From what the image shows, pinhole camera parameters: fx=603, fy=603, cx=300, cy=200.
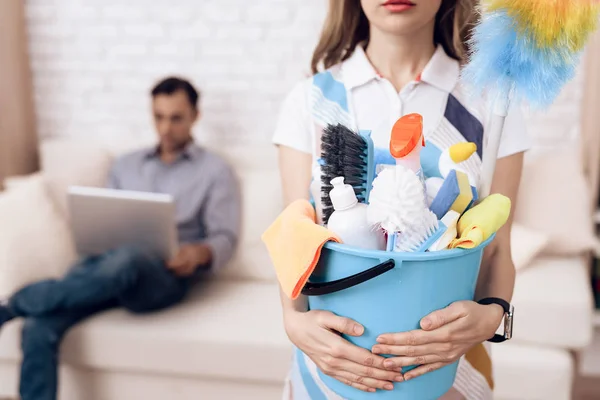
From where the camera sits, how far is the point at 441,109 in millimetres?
820

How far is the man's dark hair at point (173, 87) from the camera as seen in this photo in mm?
2186

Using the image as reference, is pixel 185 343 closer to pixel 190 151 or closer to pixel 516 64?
pixel 190 151

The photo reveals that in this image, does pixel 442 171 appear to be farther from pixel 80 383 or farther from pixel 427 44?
pixel 80 383

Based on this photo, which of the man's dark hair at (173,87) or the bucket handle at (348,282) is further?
the man's dark hair at (173,87)

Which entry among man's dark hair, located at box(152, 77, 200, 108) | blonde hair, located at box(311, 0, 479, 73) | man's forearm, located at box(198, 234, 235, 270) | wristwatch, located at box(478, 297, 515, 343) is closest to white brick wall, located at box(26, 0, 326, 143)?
man's dark hair, located at box(152, 77, 200, 108)

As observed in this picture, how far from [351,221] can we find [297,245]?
0.06m

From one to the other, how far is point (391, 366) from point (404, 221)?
0.18 m

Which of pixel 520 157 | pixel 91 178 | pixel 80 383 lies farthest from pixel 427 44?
pixel 91 178

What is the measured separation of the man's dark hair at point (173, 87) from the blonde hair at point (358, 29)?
4.39ft

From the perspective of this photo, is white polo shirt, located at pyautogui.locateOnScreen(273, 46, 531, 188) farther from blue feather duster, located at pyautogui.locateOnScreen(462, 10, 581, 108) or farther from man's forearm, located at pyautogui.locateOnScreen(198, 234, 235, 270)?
man's forearm, located at pyautogui.locateOnScreen(198, 234, 235, 270)

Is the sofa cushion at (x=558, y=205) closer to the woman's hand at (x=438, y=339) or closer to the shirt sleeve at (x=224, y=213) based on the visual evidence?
the shirt sleeve at (x=224, y=213)

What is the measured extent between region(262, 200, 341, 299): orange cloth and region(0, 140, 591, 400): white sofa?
1134 millimetres

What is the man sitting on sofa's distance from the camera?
1735 mm

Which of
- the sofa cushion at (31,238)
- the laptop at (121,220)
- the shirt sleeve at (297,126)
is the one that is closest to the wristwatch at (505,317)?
the shirt sleeve at (297,126)
